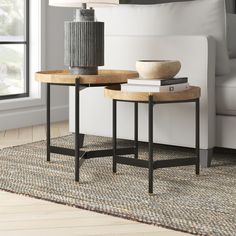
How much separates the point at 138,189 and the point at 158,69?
56 cm

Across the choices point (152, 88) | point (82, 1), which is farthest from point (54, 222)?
point (82, 1)

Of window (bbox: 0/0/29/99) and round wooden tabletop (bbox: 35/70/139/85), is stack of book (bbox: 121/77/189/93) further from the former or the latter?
window (bbox: 0/0/29/99)

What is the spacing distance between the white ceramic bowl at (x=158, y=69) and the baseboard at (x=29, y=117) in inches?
77.2

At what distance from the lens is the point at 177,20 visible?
3.51m

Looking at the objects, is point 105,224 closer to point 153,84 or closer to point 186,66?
point 153,84

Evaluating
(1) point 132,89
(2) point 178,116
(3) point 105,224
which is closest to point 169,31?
(2) point 178,116

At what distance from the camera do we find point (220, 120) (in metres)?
3.35

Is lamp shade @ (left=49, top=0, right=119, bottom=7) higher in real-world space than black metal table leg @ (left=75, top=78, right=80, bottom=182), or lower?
higher

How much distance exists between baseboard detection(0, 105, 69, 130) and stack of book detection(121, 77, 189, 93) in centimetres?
195

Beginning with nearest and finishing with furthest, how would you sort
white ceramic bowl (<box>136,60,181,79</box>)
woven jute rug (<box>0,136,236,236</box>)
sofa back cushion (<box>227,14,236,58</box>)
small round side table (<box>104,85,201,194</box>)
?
woven jute rug (<box>0,136,236,236</box>) < small round side table (<box>104,85,201,194</box>) < white ceramic bowl (<box>136,60,181,79</box>) < sofa back cushion (<box>227,14,236,58</box>)

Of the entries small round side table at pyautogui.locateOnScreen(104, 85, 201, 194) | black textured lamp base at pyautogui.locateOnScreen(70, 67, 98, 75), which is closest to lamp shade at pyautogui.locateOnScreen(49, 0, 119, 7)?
black textured lamp base at pyautogui.locateOnScreen(70, 67, 98, 75)

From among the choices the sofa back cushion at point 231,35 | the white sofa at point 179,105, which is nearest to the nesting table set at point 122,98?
the white sofa at point 179,105

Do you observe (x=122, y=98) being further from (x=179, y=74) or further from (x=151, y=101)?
(x=179, y=74)

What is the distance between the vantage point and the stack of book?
280 cm
